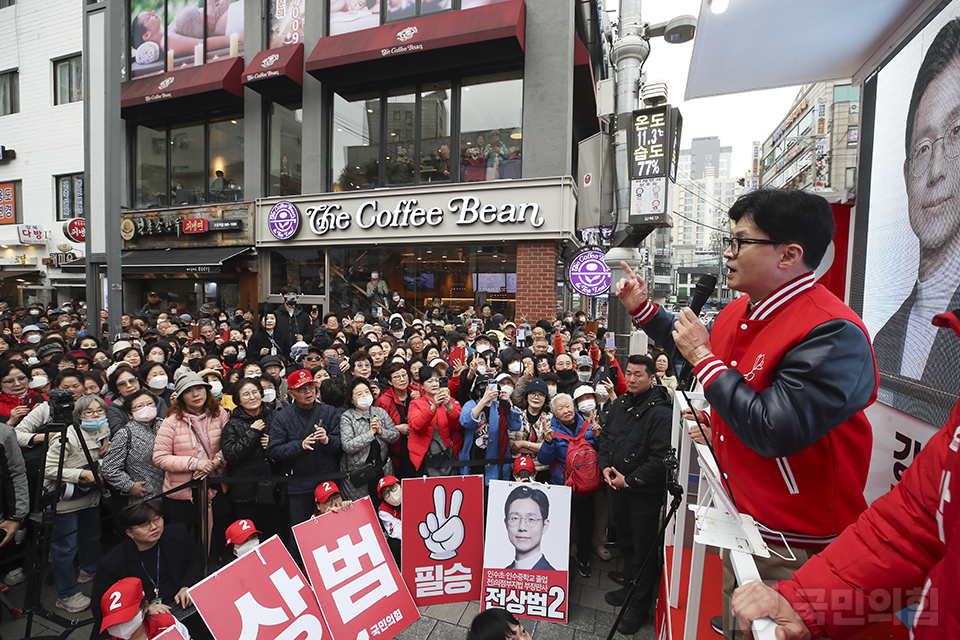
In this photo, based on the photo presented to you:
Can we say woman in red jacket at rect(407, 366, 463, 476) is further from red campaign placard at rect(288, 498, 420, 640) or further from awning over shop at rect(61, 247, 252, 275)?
awning over shop at rect(61, 247, 252, 275)

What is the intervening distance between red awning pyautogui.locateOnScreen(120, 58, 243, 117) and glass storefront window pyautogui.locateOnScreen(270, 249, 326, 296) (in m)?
5.18

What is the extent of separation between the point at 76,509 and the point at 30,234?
20.7m

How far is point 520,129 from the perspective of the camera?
39.1 feet

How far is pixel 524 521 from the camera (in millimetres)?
3900

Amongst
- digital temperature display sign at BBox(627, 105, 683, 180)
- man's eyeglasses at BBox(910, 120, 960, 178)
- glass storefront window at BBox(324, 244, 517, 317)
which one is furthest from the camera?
glass storefront window at BBox(324, 244, 517, 317)

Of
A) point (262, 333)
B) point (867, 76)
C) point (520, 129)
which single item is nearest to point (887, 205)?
point (867, 76)

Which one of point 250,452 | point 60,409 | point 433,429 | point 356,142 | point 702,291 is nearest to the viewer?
point 702,291

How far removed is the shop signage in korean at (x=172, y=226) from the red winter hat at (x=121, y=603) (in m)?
13.5

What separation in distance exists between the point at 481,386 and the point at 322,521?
8.28 ft

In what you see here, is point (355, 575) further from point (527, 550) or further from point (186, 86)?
point (186, 86)

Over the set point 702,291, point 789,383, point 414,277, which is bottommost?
point 789,383

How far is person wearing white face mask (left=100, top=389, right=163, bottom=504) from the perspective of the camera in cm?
412

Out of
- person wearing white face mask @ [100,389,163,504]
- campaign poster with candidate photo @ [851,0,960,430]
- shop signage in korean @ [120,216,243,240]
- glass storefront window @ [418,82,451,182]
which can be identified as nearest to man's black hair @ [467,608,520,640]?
campaign poster with candidate photo @ [851,0,960,430]

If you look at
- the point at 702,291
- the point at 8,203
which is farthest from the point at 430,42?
the point at 8,203
